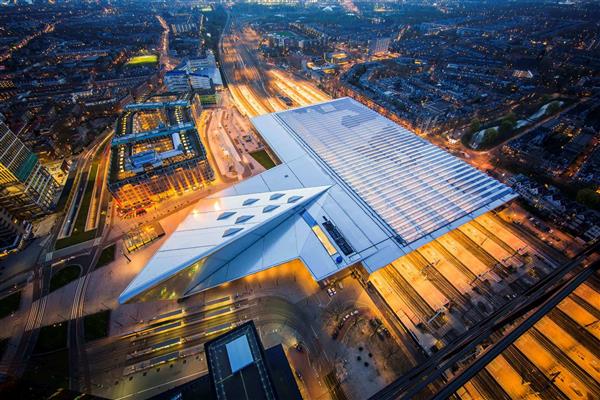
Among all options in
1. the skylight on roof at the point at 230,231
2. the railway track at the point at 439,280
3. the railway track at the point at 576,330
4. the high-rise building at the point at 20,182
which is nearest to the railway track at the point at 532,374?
the railway track at the point at 439,280

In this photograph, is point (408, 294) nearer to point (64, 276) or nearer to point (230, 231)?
point (230, 231)

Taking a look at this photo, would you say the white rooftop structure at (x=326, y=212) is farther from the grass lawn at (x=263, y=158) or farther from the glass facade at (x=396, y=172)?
the grass lawn at (x=263, y=158)

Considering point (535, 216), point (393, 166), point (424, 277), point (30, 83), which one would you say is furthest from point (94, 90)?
point (535, 216)

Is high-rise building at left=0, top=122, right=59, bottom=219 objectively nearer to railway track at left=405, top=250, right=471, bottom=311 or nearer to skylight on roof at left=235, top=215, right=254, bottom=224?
skylight on roof at left=235, top=215, right=254, bottom=224

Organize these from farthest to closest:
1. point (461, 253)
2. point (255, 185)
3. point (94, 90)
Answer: point (94, 90) → point (255, 185) → point (461, 253)

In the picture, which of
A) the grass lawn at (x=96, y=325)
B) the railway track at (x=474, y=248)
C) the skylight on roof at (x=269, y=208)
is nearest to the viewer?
the grass lawn at (x=96, y=325)

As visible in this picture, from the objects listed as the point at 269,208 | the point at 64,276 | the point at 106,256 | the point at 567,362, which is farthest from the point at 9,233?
the point at 567,362

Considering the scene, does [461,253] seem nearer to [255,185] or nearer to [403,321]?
[403,321]
